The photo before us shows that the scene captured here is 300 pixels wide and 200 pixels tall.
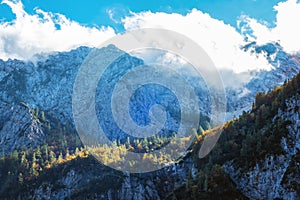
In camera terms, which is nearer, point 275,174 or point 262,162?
point 275,174

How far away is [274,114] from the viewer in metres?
167

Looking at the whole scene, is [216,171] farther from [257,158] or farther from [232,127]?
[232,127]

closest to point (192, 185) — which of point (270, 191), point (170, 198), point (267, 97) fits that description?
point (170, 198)

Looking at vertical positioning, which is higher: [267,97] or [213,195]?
Answer: [267,97]

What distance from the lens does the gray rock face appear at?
422ft

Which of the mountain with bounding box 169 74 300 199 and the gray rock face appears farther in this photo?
the mountain with bounding box 169 74 300 199

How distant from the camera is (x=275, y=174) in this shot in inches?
5315

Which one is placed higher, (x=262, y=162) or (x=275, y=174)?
(x=262, y=162)

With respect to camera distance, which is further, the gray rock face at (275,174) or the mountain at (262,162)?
the mountain at (262,162)

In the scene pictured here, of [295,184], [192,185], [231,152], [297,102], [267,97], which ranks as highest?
[267,97]

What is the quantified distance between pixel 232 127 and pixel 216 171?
44.3 m

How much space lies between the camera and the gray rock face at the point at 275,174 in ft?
422

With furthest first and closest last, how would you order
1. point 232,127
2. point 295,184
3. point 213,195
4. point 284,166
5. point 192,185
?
point 232,127, point 192,185, point 213,195, point 284,166, point 295,184

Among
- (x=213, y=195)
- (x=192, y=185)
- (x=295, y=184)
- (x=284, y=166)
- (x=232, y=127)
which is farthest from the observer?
(x=232, y=127)
